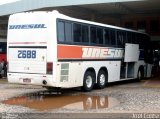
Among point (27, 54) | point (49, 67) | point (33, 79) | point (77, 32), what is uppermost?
point (77, 32)

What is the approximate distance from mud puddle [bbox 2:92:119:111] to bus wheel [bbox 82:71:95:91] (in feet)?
3.36

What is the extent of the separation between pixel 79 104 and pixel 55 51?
8.23 ft

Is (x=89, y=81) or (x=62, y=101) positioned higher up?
(x=89, y=81)

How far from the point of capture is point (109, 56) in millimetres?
20141

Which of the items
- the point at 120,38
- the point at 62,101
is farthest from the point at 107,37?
the point at 62,101

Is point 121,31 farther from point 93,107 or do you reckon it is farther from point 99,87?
point 93,107

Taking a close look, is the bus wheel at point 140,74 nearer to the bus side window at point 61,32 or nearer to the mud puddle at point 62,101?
the mud puddle at point 62,101

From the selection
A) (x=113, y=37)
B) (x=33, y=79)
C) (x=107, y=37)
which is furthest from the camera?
(x=113, y=37)

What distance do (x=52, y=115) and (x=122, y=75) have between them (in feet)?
34.9

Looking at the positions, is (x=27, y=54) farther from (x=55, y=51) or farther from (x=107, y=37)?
(x=107, y=37)

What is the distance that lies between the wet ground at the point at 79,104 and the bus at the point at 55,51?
2.39 ft

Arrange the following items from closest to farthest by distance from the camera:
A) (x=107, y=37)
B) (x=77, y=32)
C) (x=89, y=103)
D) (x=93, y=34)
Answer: (x=89, y=103) → (x=77, y=32) → (x=93, y=34) → (x=107, y=37)

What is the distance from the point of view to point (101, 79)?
1952cm

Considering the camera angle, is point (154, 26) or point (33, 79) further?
point (154, 26)
